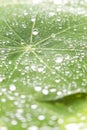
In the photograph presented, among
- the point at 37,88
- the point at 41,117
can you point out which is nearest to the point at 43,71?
the point at 37,88

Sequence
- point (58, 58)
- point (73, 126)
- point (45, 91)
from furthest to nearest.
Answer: point (58, 58)
point (45, 91)
point (73, 126)

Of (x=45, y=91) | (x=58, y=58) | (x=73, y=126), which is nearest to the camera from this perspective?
(x=73, y=126)

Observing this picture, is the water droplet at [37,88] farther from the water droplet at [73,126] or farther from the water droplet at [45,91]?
the water droplet at [73,126]

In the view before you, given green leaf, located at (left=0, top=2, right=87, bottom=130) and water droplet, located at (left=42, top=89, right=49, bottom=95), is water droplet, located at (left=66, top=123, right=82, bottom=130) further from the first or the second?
water droplet, located at (left=42, top=89, right=49, bottom=95)

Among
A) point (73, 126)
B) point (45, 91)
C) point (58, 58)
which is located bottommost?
point (73, 126)

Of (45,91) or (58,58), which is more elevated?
(58,58)

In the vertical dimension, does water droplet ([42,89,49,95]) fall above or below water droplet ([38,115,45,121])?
above

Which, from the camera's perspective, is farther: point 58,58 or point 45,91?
point 58,58

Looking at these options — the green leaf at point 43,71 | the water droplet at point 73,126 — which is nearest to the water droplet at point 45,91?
the green leaf at point 43,71

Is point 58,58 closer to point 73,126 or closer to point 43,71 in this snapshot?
point 43,71

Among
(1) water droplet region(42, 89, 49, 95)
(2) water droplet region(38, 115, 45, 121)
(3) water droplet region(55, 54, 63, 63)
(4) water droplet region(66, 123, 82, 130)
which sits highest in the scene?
(3) water droplet region(55, 54, 63, 63)

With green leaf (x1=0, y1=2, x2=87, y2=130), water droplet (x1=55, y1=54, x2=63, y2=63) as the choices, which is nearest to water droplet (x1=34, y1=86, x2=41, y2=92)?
green leaf (x1=0, y1=2, x2=87, y2=130)
